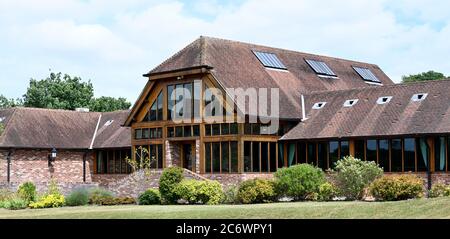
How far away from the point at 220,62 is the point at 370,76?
15438mm

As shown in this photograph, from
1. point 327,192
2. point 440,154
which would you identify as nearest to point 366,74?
point 440,154

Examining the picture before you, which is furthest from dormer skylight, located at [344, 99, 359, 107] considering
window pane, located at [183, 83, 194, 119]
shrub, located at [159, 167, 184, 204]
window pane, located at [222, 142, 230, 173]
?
shrub, located at [159, 167, 184, 204]

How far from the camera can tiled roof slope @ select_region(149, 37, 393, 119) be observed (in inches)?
1614

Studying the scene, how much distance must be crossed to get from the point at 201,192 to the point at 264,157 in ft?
18.8

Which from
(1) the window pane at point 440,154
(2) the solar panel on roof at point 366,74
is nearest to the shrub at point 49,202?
(1) the window pane at point 440,154

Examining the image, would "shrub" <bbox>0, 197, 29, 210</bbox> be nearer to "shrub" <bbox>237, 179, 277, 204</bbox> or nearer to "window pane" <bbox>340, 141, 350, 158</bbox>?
"shrub" <bbox>237, 179, 277, 204</bbox>

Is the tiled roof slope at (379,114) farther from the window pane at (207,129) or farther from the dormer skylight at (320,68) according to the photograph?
the dormer skylight at (320,68)

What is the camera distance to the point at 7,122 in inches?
1924

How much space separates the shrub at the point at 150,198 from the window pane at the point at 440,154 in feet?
40.5

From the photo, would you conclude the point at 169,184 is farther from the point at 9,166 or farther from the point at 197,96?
the point at 9,166

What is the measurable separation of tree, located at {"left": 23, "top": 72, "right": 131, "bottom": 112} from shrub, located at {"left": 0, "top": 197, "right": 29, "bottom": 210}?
2926 cm

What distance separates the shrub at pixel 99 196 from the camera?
37375 mm
